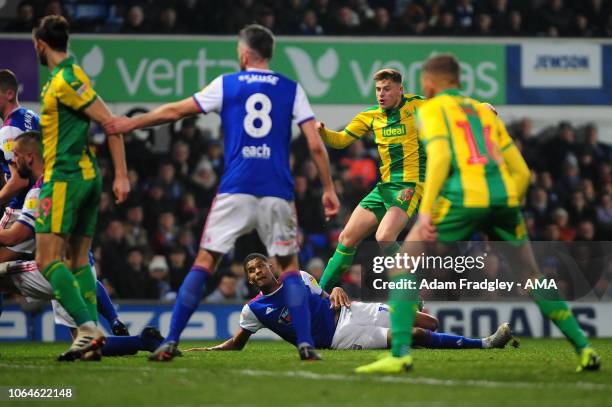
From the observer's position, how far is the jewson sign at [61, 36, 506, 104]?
17688 millimetres

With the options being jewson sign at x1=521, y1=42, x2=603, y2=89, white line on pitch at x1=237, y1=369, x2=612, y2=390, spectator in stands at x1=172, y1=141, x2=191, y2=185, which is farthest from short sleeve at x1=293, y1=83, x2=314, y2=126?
jewson sign at x1=521, y1=42, x2=603, y2=89

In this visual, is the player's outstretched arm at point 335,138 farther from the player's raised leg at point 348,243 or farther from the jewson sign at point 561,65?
the jewson sign at point 561,65

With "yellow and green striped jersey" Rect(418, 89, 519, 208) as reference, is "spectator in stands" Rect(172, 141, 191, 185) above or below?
above

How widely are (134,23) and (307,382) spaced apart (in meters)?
11.8

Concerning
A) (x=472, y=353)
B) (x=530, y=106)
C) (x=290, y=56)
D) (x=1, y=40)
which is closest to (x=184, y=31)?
(x=290, y=56)

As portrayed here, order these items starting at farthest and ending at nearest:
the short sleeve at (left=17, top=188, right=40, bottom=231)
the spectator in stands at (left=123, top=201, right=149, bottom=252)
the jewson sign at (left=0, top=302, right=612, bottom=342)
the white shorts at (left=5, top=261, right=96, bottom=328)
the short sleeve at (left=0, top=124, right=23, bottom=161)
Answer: the spectator in stands at (left=123, top=201, right=149, bottom=252) → the jewson sign at (left=0, top=302, right=612, bottom=342) → the short sleeve at (left=0, top=124, right=23, bottom=161) → the white shorts at (left=5, top=261, right=96, bottom=328) → the short sleeve at (left=17, top=188, right=40, bottom=231)

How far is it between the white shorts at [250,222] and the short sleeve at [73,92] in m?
1.20

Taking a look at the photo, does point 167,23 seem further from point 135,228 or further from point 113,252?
point 113,252

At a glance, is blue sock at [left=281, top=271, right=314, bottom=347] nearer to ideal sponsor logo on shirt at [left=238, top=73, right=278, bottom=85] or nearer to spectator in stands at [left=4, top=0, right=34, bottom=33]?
ideal sponsor logo on shirt at [left=238, top=73, right=278, bottom=85]

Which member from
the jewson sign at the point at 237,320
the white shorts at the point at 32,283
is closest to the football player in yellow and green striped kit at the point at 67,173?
the white shorts at the point at 32,283

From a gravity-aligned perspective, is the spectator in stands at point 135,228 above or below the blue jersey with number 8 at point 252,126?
below

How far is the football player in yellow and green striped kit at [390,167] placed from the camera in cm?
1090

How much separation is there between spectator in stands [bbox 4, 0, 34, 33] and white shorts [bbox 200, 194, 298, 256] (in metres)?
10.5

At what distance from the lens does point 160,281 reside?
1588 cm
